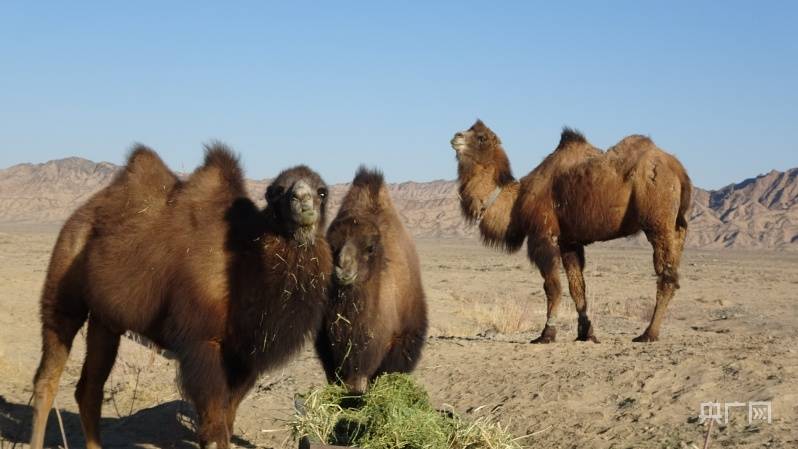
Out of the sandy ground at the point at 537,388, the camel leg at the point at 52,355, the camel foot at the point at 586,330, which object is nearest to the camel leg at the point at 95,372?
the camel leg at the point at 52,355

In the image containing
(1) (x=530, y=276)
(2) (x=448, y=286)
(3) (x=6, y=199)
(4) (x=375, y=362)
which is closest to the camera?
(4) (x=375, y=362)

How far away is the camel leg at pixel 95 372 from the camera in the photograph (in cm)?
761

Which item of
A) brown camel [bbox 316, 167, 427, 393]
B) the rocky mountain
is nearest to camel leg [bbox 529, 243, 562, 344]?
brown camel [bbox 316, 167, 427, 393]

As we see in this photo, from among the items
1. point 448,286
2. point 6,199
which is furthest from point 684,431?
point 6,199

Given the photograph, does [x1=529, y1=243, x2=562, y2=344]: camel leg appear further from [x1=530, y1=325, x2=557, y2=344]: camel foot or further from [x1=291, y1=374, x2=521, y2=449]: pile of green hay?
[x1=291, y1=374, x2=521, y2=449]: pile of green hay

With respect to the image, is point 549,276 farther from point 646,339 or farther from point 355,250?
point 355,250

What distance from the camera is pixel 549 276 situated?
11.3 metres

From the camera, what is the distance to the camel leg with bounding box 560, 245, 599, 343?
37.4 feet

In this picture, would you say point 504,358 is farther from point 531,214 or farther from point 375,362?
point 375,362

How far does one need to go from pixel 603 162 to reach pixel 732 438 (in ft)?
16.8

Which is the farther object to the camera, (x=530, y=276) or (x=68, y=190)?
(x=68, y=190)

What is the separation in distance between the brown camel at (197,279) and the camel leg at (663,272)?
18.8 feet

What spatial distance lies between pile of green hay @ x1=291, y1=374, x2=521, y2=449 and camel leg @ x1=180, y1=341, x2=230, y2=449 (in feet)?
1.85

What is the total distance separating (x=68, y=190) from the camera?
4552 inches
